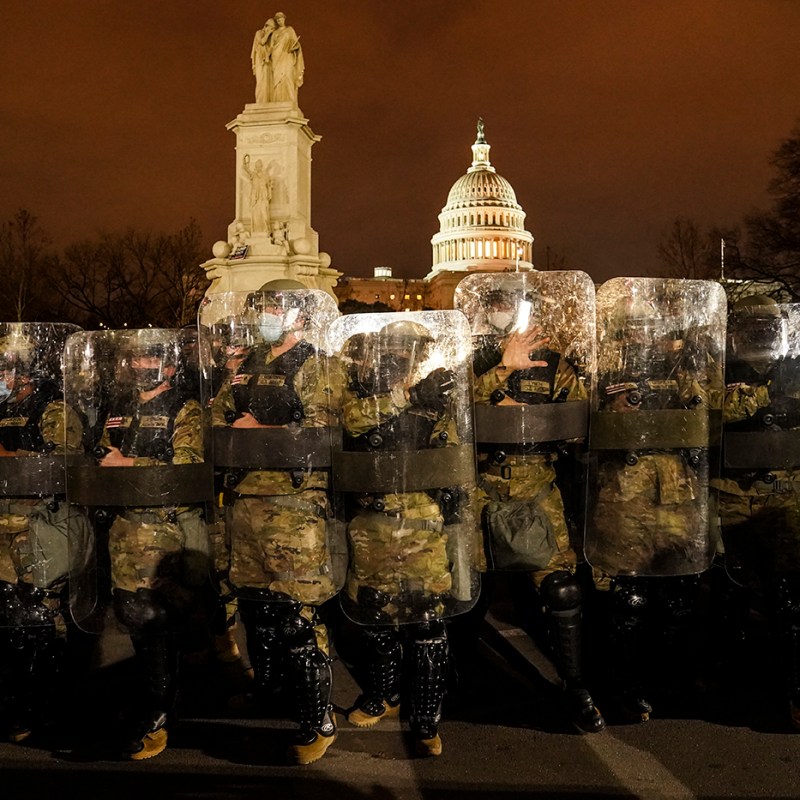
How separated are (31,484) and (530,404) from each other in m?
2.75

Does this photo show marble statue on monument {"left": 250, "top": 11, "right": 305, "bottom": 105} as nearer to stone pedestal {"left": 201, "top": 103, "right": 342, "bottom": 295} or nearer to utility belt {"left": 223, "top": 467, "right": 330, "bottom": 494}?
stone pedestal {"left": 201, "top": 103, "right": 342, "bottom": 295}

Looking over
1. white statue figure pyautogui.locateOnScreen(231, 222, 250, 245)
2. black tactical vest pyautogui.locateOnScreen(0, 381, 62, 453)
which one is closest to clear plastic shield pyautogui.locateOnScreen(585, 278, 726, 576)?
black tactical vest pyautogui.locateOnScreen(0, 381, 62, 453)

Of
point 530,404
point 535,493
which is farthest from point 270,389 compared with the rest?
point 535,493

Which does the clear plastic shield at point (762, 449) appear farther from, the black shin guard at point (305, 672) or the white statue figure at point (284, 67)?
the white statue figure at point (284, 67)

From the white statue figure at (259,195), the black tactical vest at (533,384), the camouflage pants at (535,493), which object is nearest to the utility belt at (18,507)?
the camouflage pants at (535,493)

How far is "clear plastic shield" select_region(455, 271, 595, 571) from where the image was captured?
5.14 m

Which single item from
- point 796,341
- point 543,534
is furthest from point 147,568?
point 796,341

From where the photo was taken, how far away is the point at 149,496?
4.81 metres

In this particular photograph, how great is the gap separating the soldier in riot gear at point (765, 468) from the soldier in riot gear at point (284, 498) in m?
2.21

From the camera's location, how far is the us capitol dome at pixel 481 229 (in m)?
88.8

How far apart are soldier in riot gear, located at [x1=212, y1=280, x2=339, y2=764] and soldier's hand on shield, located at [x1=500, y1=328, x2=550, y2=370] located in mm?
1025

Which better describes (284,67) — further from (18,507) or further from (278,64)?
(18,507)

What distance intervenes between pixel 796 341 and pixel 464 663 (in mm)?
2863

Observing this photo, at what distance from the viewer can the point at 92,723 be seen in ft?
17.1
